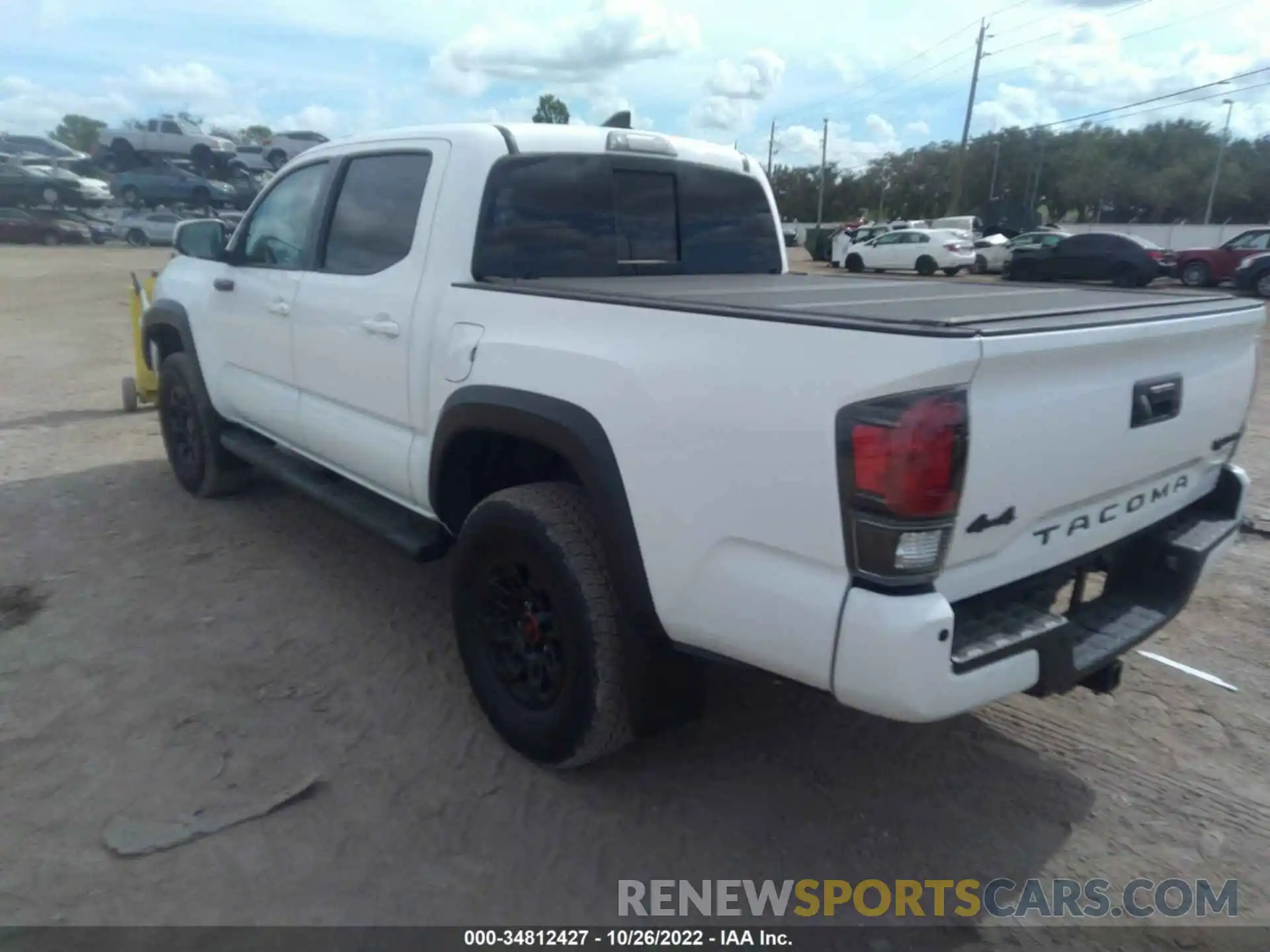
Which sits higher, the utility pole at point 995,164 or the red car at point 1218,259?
the utility pole at point 995,164

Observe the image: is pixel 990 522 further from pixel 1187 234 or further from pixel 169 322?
pixel 1187 234

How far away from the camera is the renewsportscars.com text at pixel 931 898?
253 centimetres

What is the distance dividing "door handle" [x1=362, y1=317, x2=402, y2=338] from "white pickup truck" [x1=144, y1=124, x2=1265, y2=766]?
28 mm

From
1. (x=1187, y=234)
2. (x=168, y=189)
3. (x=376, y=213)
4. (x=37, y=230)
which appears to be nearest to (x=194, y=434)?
(x=376, y=213)

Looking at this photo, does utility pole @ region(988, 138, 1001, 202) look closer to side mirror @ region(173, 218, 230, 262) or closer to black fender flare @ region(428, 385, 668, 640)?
side mirror @ region(173, 218, 230, 262)

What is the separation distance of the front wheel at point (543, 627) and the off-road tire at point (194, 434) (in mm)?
2763

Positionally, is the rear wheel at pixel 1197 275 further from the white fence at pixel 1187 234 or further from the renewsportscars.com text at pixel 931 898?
the renewsportscars.com text at pixel 931 898

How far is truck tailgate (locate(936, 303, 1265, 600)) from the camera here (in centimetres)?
209

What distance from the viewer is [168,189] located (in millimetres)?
35344

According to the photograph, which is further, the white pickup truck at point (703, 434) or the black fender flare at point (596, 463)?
the black fender flare at point (596, 463)

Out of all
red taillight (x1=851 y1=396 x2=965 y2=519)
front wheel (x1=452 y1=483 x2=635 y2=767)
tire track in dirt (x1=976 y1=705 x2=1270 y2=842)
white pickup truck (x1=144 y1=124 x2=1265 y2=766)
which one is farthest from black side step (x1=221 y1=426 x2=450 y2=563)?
tire track in dirt (x1=976 y1=705 x2=1270 y2=842)

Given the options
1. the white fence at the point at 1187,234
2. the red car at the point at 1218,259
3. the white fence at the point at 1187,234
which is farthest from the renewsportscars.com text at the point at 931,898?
the white fence at the point at 1187,234

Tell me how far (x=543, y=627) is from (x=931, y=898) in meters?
1.34

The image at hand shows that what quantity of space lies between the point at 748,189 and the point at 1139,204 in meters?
68.6
